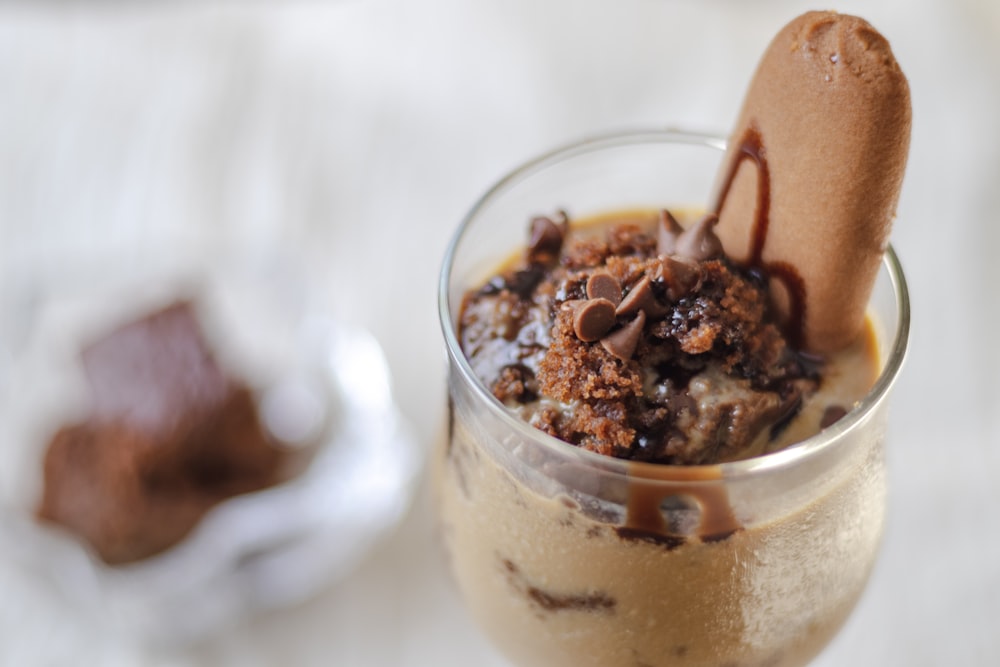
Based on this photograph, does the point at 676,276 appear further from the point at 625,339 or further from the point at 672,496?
the point at 672,496

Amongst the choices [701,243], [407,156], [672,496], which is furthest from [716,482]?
[407,156]

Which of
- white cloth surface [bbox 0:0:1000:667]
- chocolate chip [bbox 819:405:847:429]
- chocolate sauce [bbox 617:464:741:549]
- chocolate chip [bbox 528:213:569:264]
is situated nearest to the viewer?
chocolate sauce [bbox 617:464:741:549]

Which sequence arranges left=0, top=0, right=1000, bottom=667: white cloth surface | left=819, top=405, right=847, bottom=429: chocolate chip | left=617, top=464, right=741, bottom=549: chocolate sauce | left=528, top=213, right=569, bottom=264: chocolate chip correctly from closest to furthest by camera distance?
1. left=617, top=464, right=741, bottom=549: chocolate sauce
2. left=819, top=405, right=847, bottom=429: chocolate chip
3. left=528, top=213, right=569, bottom=264: chocolate chip
4. left=0, top=0, right=1000, bottom=667: white cloth surface

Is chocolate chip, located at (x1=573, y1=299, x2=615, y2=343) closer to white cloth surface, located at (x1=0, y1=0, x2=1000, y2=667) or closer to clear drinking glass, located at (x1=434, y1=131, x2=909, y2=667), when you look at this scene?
clear drinking glass, located at (x1=434, y1=131, x2=909, y2=667)

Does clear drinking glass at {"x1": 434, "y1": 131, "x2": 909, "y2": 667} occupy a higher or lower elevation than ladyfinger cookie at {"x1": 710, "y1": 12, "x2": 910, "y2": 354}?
lower

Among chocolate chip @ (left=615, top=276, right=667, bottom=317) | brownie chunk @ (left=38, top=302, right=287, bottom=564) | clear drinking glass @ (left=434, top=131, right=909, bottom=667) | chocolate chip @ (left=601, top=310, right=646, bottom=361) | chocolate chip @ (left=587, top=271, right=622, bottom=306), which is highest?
chocolate chip @ (left=615, top=276, right=667, bottom=317)

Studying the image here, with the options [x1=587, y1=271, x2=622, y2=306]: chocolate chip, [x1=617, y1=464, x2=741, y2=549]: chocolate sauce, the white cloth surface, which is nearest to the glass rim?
[x1=617, y1=464, x2=741, y2=549]: chocolate sauce

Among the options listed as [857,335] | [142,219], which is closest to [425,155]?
[142,219]

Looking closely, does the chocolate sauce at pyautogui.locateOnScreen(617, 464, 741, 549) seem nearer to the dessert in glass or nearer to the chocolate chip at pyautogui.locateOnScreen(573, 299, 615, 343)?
the dessert in glass

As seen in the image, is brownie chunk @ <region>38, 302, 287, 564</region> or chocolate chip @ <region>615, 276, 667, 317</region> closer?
chocolate chip @ <region>615, 276, 667, 317</region>
